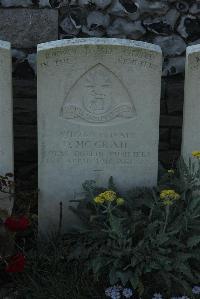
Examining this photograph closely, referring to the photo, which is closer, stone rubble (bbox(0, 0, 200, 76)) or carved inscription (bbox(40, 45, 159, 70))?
carved inscription (bbox(40, 45, 159, 70))

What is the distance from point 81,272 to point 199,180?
3.38ft

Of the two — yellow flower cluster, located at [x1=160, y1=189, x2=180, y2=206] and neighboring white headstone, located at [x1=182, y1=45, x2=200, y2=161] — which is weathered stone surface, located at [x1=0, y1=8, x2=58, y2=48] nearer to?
neighboring white headstone, located at [x1=182, y1=45, x2=200, y2=161]

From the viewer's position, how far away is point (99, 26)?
14.7ft

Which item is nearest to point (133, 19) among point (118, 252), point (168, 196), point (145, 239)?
point (168, 196)

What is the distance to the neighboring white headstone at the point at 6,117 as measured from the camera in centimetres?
333

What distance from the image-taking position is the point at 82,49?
130 inches

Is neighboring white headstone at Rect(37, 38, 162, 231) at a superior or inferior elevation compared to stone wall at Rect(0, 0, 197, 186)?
inferior

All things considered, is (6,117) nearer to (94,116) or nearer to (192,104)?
(94,116)

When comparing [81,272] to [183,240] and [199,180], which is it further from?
[199,180]

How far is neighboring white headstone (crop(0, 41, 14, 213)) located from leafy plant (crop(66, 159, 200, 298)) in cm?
55

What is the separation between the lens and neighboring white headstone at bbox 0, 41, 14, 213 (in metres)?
3.33

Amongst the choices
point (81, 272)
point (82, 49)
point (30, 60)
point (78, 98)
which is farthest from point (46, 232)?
point (30, 60)

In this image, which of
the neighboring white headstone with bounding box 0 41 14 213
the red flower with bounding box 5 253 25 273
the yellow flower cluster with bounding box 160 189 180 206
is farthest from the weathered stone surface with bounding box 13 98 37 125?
the yellow flower cluster with bounding box 160 189 180 206

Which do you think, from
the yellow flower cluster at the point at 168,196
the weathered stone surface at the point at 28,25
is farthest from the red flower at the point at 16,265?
the weathered stone surface at the point at 28,25
